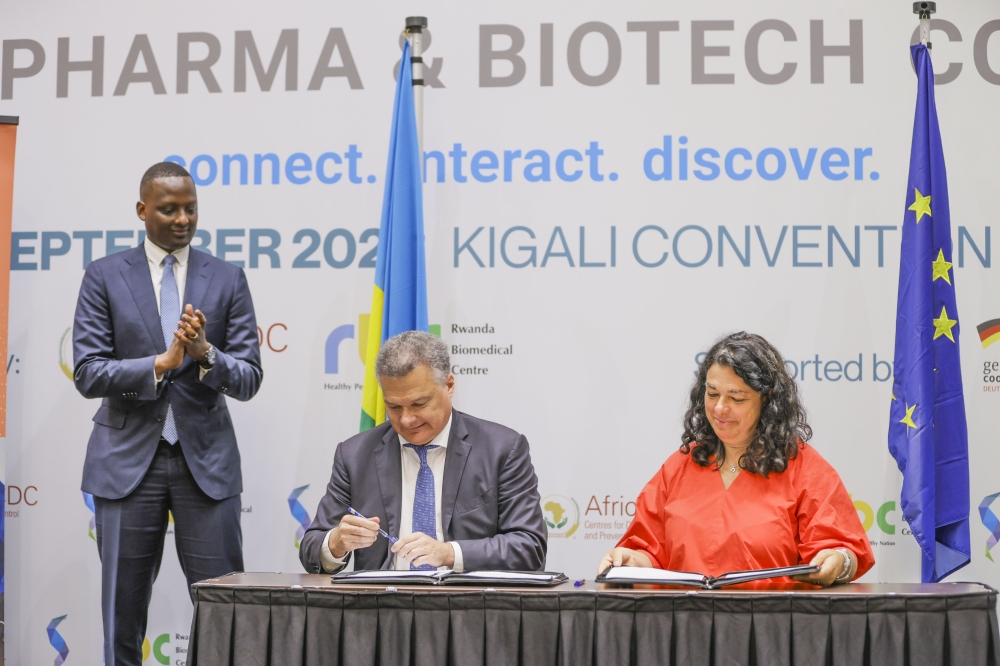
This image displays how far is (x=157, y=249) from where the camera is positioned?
354 centimetres

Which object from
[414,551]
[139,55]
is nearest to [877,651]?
[414,551]

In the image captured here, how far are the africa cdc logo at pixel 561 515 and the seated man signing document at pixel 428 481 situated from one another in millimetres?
1248

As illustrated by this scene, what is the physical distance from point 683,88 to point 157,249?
2.16 meters

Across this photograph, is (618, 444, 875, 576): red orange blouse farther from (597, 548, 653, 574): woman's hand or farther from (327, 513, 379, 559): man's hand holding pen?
(327, 513, 379, 559): man's hand holding pen

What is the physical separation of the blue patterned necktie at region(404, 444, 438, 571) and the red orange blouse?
564 millimetres

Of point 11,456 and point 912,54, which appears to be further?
point 11,456

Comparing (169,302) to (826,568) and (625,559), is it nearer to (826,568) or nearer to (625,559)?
(625,559)

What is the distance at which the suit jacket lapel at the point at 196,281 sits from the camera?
3.50m

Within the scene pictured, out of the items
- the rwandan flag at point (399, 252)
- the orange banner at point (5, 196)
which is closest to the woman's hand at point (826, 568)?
the rwandan flag at point (399, 252)

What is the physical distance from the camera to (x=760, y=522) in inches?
103

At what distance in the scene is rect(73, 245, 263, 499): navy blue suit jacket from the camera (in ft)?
11.0

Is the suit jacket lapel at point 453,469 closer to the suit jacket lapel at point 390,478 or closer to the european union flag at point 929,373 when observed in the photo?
the suit jacket lapel at point 390,478

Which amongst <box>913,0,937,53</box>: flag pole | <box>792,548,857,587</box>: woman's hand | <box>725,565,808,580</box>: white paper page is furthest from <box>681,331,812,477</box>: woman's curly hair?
<box>913,0,937,53</box>: flag pole

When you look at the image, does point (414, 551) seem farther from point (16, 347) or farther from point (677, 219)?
point (16, 347)
